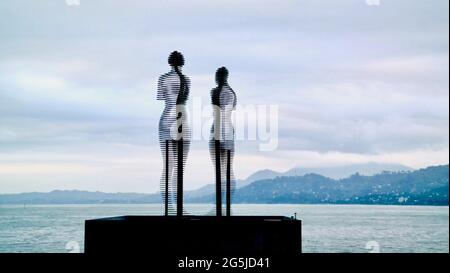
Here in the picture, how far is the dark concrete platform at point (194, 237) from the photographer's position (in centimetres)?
1117

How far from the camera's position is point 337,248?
63594 millimetres

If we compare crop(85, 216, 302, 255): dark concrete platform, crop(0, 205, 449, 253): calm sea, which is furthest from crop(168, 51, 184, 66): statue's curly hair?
crop(0, 205, 449, 253): calm sea

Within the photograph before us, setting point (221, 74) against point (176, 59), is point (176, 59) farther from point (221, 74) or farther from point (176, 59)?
point (221, 74)

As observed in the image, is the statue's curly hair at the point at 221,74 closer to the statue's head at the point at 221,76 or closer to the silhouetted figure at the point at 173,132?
the statue's head at the point at 221,76

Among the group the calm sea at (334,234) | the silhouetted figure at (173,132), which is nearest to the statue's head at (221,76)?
the silhouetted figure at (173,132)

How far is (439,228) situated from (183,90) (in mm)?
74658

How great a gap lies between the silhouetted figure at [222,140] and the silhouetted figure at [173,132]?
1.71ft

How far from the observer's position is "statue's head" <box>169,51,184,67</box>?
13.1 m

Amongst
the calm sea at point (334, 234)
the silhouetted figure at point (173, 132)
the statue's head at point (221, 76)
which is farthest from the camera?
the calm sea at point (334, 234)

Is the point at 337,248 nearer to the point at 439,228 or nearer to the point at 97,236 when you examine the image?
the point at 439,228

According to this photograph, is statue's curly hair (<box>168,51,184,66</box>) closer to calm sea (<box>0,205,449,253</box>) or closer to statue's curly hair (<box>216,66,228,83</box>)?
statue's curly hair (<box>216,66,228,83</box>)

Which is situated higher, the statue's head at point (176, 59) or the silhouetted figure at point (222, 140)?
the statue's head at point (176, 59)
